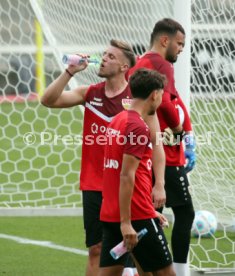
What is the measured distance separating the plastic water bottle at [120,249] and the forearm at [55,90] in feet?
4.66

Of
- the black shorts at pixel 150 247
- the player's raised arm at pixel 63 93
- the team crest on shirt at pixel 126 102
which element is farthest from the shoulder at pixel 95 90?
the black shorts at pixel 150 247

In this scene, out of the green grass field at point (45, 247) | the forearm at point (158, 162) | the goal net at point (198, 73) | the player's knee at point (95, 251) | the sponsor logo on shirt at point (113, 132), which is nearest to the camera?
the sponsor logo on shirt at point (113, 132)

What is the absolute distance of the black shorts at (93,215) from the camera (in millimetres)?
6387

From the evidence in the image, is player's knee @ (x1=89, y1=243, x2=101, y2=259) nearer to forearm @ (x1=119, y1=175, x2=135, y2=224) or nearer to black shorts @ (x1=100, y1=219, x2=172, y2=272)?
black shorts @ (x1=100, y1=219, x2=172, y2=272)

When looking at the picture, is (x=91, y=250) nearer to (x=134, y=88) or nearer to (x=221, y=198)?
→ (x=134, y=88)

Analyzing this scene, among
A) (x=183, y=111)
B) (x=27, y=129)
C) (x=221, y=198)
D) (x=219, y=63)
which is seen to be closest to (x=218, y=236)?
(x=221, y=198)

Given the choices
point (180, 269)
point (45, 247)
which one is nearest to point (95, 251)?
point (180, 269)

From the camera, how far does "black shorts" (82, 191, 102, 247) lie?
251 inches

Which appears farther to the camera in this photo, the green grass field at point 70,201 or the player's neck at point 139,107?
the green grass field at point 70,201

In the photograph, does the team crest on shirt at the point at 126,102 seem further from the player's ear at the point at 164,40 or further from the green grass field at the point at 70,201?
the green grass field at the point at 70,201

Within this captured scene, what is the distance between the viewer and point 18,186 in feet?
36.9

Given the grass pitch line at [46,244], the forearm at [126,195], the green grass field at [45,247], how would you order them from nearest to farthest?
the forearm at [126,195], the green grass field at [45,247], the grass pitch line at [46,244]

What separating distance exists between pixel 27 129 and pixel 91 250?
22.6 feet

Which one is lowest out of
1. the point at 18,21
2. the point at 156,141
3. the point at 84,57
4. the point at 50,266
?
the point at 50,266
